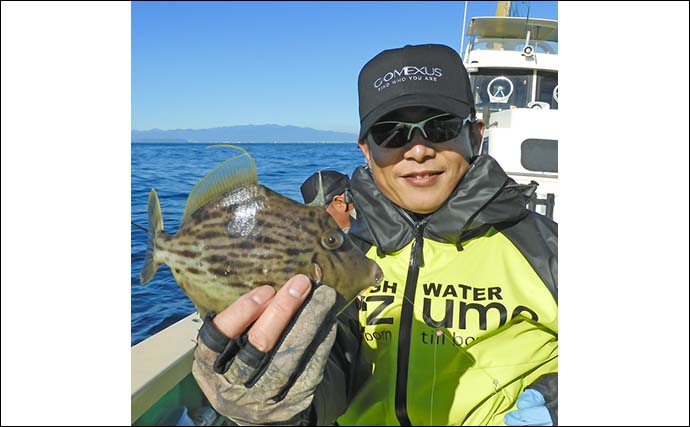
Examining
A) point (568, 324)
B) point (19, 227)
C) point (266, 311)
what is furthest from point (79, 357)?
point (568, 324)

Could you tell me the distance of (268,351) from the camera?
1463 millimetres

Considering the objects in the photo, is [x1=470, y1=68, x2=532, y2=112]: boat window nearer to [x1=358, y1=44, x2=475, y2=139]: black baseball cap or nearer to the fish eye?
[x1=358, y1=44, x2=475, y2=139]: black baseball cap

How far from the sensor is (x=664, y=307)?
3.79 ft

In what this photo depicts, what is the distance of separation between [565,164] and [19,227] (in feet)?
4.67

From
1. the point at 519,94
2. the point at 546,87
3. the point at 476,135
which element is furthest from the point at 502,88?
the point at 476,135

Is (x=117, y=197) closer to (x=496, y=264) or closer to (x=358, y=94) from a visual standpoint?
(x=358, y=94)

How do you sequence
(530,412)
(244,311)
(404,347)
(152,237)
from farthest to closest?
(404,347) < (530,412) < (152,237) < (244,311)

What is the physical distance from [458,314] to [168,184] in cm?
144

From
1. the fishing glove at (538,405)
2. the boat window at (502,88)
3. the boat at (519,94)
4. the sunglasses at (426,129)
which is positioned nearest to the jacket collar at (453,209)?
the sunglasses at (426,129)

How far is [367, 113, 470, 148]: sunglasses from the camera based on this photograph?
205 cm

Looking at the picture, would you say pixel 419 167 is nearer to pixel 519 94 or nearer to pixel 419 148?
pixel 419 148

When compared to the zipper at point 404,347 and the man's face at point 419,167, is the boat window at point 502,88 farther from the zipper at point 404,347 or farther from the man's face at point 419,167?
the zipper at point 404,347

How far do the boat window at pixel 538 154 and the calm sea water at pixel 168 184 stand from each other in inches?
203

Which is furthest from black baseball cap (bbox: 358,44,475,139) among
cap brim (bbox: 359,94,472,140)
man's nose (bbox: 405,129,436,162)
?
man's nose (bbox: 405,129,436,162)
